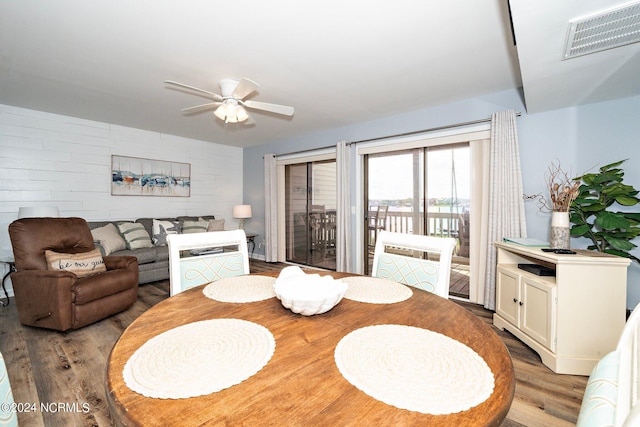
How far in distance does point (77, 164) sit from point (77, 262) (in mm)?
2074

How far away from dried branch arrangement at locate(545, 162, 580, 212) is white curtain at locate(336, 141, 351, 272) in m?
2.39

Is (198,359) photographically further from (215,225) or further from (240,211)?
(240,211)

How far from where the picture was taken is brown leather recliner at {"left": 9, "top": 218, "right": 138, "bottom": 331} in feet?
8.00

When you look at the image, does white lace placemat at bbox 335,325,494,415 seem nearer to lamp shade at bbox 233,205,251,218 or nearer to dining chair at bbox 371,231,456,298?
dining chair at bbox 371,231,456,298

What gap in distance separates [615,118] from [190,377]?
3720 mm

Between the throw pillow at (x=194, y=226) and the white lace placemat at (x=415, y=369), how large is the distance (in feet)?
14.5

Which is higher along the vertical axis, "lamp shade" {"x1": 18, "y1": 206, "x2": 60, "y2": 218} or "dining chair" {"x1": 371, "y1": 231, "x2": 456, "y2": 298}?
"lamp shade" {"x1": 18, "y1": 206, "x2": 60, "y2": 218}

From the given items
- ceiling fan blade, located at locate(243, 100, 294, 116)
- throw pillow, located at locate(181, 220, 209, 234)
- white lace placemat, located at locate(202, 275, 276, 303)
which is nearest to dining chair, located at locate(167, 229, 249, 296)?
white lace placemat, located at locate(202, 275, 276, 303)

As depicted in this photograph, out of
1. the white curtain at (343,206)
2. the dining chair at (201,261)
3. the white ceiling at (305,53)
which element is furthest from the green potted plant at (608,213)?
the dining chair at (201,261)

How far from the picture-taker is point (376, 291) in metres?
1.26

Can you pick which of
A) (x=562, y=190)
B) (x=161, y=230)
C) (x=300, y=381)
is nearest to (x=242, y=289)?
(x=300, y=381)

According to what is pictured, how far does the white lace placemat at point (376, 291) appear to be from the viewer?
1165 millimetres

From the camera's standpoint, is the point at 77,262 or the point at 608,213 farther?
the point at 77,262

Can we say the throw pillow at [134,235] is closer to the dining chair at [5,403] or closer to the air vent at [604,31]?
the dining chair at [5,403]
